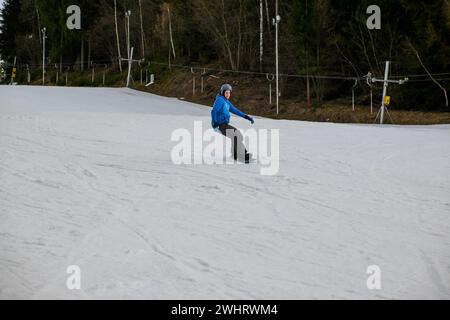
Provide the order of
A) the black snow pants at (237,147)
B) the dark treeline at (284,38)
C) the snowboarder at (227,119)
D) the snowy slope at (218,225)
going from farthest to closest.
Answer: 1. the dark treeline at (284,38)
2. the black snow pants at (237,147)
3. the snowboarder at (227,119)
4. the snowy slope at (218,225)

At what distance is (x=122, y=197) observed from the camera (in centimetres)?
778

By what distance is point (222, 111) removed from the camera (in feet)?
35.7

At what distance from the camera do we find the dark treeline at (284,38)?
2762 cm

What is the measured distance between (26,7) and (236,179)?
68769 millimetres

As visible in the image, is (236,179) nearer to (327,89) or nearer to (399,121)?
(399,121)

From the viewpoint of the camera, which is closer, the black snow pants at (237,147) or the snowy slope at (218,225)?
the snowy slope at (218,225)

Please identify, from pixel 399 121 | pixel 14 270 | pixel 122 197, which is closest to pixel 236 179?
pixel 122 197

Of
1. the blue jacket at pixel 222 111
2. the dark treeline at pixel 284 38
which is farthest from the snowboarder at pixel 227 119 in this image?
the dark treeline at pixel 284 38

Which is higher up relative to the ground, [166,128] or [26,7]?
[26,7]

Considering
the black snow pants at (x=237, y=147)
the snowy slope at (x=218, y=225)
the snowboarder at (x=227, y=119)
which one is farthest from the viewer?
the black snow pants at (x=237, y=147)

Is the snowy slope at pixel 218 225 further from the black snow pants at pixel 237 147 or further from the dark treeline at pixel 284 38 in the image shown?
the dark treeline at pixel 284 38

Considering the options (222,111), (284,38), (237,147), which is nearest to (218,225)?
(222,111)

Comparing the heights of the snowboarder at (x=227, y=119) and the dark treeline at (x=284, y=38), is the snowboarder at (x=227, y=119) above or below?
below

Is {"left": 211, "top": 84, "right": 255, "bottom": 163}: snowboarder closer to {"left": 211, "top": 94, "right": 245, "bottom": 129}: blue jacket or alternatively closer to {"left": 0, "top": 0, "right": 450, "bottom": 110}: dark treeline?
{"left": 211, "top": 94, "right": 245, "bottom": 129}: blue jacket
